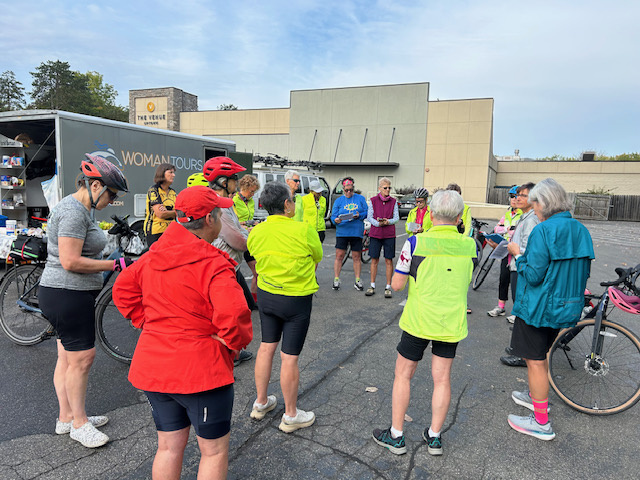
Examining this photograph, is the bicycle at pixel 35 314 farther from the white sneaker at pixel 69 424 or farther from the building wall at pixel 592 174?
the building wall at pixel 592 174

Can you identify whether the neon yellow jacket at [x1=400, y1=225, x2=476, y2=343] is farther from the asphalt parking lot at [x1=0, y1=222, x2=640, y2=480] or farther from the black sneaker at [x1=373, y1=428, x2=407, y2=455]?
the asphalt parking lot at [x1=0, y1=222, x2=640, y2=480]

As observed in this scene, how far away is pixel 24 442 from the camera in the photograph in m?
2.72

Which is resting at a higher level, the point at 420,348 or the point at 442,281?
the point at 442,281

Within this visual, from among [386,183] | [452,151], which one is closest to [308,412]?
[386,183]

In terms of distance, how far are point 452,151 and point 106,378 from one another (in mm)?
30201

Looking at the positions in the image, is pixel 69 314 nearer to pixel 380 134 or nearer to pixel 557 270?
pixel 557 270

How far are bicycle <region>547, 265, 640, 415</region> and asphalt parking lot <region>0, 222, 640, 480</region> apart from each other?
15 cm

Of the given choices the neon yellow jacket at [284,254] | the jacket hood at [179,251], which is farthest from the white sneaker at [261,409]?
the jacket hood at [179,251]

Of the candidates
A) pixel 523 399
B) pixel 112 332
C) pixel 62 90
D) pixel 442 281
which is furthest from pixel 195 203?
pixel 62 90

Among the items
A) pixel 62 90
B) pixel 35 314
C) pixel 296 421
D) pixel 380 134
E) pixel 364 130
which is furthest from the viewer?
pixel 62 90

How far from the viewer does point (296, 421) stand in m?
2.92

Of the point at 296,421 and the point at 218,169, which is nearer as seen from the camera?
the point at 296,421

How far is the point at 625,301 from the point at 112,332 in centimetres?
494

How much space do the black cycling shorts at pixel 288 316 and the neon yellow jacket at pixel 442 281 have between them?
78 cm
